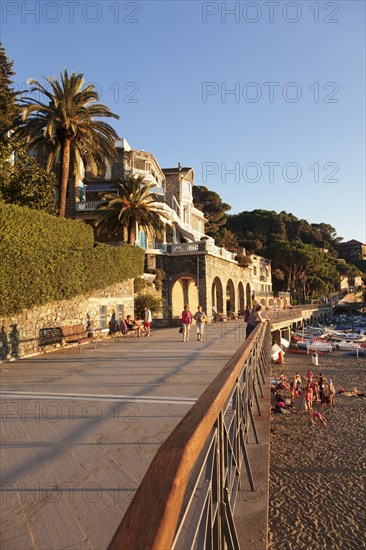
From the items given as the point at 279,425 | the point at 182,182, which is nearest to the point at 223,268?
the point at 182,182

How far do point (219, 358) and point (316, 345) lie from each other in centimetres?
2557

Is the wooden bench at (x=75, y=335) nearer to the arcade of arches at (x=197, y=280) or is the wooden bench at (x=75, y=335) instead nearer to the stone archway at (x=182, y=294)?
the arcade of arches at (x=197, y=280)

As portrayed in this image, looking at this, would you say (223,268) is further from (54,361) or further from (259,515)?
(259,515)

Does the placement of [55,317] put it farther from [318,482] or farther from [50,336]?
[318,482]

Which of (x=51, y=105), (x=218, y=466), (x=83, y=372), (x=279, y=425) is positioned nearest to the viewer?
(x=218, y=466)

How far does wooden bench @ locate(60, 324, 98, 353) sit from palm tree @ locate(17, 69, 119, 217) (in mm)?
7390

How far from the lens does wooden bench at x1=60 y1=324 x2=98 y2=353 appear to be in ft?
48.4

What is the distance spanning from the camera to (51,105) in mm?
20734

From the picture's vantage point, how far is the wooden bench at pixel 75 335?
14766 millimetres

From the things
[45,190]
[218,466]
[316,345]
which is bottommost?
[316,345]

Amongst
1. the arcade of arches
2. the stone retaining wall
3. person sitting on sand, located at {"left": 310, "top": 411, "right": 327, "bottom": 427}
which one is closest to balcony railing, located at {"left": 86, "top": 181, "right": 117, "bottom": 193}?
the arcade of arches

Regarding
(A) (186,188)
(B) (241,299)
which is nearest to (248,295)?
(B) (241,299)

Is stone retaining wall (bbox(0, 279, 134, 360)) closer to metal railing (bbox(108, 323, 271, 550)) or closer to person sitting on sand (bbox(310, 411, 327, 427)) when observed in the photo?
person sitting on sand (bbox(310, 411, 327, 427))

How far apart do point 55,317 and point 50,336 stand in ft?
3.04
